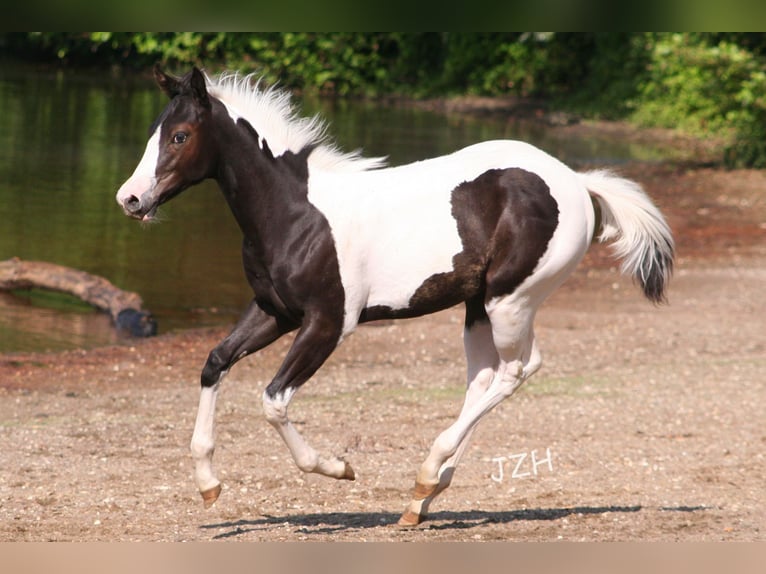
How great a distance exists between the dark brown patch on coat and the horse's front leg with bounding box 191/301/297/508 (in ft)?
1.54

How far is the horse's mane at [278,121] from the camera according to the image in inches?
201

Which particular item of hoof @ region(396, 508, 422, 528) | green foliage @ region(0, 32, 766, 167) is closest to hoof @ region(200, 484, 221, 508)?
hoof @ region(396, 508, 422, 528)

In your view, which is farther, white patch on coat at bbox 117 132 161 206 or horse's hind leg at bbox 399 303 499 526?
horse's hind leg at bbox 399 303 499 526

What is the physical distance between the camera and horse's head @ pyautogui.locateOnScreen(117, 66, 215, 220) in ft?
15.5

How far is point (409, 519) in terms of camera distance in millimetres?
5715

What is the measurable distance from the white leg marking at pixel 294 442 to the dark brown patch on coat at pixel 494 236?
57cm

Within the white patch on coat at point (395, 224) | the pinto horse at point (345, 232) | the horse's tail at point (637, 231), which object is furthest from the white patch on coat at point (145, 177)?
the horse's tail at point (637, 231)

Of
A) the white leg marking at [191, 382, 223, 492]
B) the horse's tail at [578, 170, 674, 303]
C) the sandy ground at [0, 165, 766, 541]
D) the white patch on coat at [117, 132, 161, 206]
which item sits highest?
the white patch on coat at [117, 132, 161, 206]

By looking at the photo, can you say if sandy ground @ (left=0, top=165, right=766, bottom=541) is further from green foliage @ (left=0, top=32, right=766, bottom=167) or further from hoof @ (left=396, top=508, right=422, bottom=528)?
green foliage @ (left=0, top=32, right=766, bottom=167)

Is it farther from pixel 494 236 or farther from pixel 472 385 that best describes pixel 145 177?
pixel 472 385

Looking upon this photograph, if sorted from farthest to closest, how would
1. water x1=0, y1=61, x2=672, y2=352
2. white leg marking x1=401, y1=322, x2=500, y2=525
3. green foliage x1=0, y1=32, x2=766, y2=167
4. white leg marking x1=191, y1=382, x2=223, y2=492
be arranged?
green foliage x1=0, y1=32, x2=766, y2=167 → water x1=0, y1=61, x2=672, y2=352 → white leg marking x1=401, y1=322, x2=500, y2=525 → white leg marking x1=191, y1=382, x2=223, y2=492

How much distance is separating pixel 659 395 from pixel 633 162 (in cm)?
1785

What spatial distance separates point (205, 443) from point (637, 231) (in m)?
2.42

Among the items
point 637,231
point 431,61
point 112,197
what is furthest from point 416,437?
point 431,61
